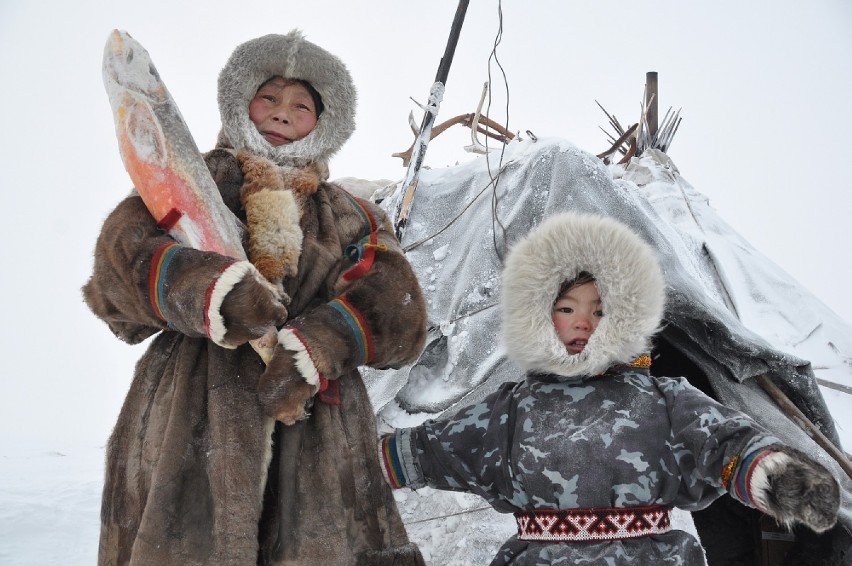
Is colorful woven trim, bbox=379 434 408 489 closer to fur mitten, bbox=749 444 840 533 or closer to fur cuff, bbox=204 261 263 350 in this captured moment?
fur cuff, bbox=204 261 263 350

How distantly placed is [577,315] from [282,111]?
90 cm

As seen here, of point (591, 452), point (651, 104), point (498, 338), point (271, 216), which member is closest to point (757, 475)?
point (591, 452)

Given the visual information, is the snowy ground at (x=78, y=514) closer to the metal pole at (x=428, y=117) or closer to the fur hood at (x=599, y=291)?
the fur hood at (x=599, y=291)

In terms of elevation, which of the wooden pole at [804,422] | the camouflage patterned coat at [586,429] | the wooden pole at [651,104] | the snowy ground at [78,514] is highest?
the wooden pole at [651,104]

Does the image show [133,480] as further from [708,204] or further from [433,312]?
[708,204]

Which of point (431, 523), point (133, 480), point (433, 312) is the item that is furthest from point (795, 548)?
point (133, 480)

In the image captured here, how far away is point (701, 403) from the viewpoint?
5.37 ft

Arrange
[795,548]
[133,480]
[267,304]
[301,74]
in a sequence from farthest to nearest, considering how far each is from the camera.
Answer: [795,548]
[301,74]
[133,480]
[267,304]

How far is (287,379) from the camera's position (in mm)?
1505

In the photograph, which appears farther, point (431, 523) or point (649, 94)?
point (649, 94)

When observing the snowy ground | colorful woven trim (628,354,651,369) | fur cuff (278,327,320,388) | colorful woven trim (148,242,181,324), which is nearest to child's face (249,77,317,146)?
colorful woven trim (148,242,181,324)

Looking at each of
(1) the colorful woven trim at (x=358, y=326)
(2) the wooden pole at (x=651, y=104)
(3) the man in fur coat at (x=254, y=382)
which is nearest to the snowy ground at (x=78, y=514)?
(3) the man in fur coat at (x=254, y=382)

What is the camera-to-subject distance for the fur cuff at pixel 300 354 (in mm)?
1508

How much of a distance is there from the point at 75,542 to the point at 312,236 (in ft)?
10.1
